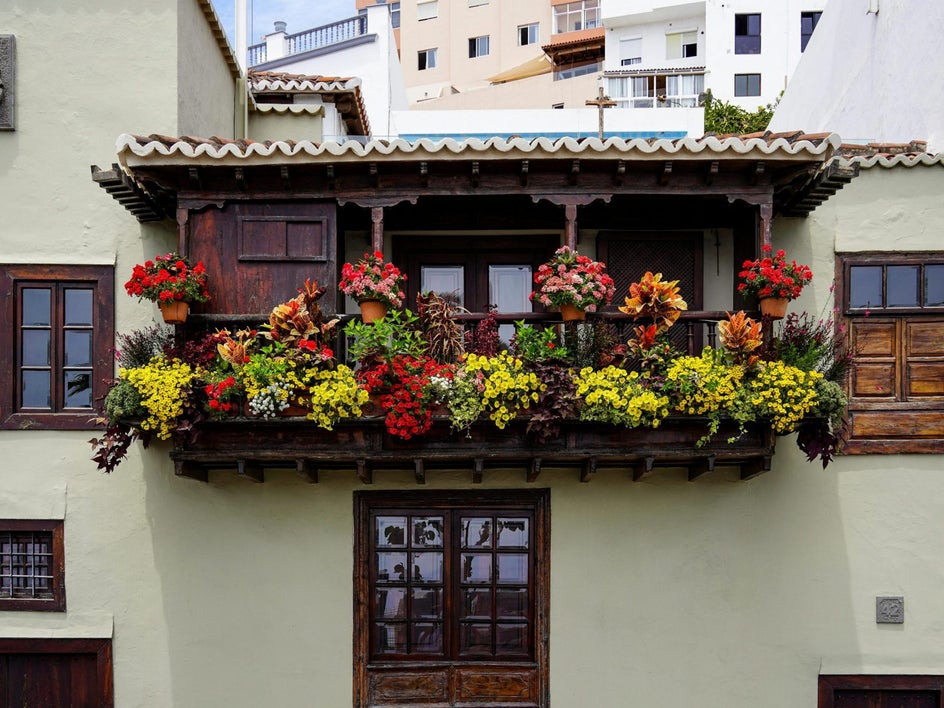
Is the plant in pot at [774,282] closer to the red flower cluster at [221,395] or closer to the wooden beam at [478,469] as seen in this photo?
the wooden beam at [478,469]

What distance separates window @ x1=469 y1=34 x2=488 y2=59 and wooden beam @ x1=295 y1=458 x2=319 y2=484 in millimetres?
41466

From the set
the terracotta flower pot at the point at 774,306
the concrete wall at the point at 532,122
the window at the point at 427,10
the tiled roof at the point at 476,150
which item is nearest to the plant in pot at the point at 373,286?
the tiled roof at the point at 476,150

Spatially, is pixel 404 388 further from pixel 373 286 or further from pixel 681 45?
pixel 681 45

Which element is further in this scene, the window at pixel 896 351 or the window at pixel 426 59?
the window at pixel 426 59

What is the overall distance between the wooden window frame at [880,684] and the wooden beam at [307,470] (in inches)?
208

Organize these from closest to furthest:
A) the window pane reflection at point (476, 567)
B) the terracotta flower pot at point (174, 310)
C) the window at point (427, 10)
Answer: the terracotta flower pot at point (174, 310) → the window pane reflection at point (476, 567) → the window at point (427, 10)

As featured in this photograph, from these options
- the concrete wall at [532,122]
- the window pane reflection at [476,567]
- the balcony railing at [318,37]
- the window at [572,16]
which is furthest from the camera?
the window at [572,16]

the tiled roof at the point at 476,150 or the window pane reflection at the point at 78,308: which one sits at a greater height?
the tiled roof at the point at 476,150

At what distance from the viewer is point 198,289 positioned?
805cm

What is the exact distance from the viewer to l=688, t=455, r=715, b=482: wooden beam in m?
8.17

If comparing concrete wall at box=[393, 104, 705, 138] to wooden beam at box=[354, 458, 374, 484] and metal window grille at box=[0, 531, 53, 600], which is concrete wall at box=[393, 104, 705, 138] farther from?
metal window grille at box=[0, 531, 53, 600]

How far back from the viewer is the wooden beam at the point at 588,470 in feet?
26.8

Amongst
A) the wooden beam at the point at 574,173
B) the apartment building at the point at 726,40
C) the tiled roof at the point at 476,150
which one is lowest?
the wooden beam at the point at 574,173

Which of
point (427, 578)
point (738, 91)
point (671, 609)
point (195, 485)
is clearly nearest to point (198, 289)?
point (195, 485)
